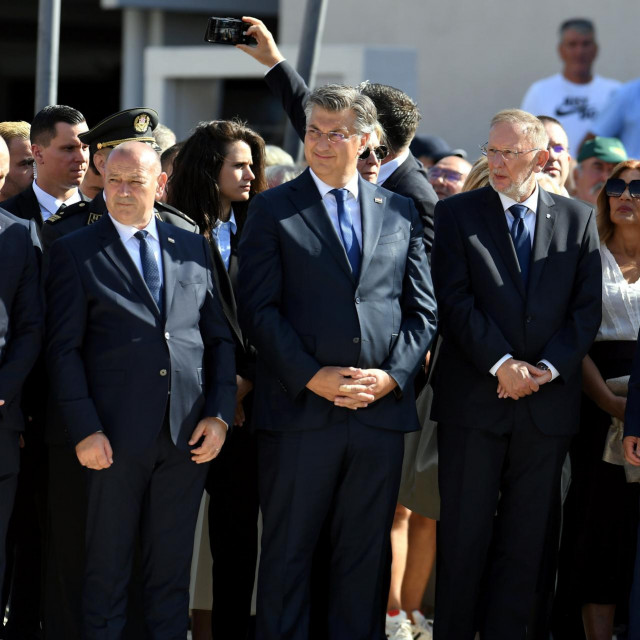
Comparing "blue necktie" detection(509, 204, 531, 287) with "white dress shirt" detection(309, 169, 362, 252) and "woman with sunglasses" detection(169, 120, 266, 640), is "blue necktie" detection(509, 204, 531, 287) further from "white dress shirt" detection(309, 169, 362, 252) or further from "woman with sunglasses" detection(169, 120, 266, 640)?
"woman with sunglasses" detection(169, 120, 266, 640)

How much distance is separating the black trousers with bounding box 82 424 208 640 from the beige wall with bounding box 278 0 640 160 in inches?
A: 302

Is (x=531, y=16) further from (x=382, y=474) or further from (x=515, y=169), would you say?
(x=382, y=474)

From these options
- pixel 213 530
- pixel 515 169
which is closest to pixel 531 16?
pixel 515 169

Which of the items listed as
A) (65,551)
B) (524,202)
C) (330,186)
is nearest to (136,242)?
(330,186)

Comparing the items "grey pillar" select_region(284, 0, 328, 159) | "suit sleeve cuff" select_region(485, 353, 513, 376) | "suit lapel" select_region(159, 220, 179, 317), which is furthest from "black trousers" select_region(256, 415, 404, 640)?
"grey pillar" select_region(284, 0, 328, 159)

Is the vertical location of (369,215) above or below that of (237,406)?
above

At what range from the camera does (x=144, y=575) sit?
4641 mm

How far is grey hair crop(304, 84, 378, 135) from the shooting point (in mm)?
4789

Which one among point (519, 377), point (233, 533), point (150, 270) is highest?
point (150, 270)

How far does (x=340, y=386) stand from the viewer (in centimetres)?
458

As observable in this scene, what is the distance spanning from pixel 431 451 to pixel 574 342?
0.96 metres

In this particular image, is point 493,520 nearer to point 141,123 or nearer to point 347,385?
point 347,385

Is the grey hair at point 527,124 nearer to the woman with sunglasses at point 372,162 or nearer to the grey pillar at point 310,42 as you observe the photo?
the woman with sunglasses at point 372,162

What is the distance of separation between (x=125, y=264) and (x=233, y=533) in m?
1.31
